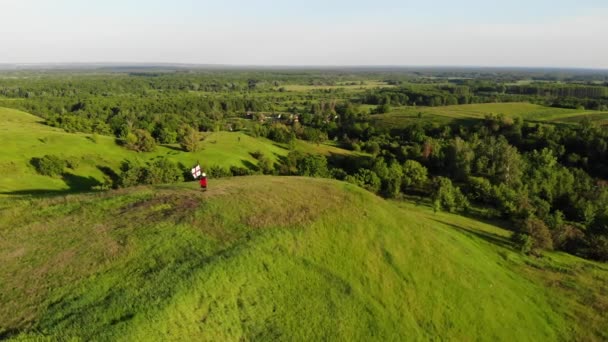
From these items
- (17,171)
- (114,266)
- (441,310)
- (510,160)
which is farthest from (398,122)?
(114,266)

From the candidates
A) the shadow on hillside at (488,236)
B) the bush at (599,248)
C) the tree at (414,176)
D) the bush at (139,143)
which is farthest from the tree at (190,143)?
the bush at (599,248)

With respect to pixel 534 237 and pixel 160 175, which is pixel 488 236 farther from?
pixel 160 175

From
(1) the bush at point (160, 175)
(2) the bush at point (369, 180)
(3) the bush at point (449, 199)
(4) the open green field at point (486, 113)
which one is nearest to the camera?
(1) the bush at point (160, 175)

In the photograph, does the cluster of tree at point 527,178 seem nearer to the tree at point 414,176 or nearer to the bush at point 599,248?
the bush at point 599,248

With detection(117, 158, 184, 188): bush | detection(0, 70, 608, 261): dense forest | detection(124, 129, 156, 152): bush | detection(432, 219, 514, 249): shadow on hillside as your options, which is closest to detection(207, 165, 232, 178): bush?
detection(0, 70, 608, 261): dense forest

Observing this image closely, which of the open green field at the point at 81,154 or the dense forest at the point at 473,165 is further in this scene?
the open green field at the point at 81,154

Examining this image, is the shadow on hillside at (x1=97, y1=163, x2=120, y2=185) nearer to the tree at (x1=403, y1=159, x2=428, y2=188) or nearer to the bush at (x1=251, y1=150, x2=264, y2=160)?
the bush at (x1=251, y1=150, x2=264, y2=160)
